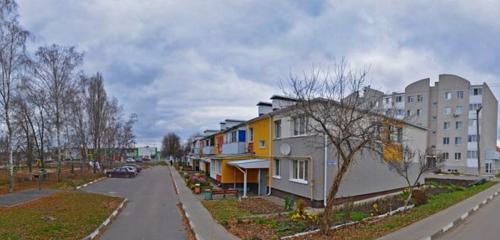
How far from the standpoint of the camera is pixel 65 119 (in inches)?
1521

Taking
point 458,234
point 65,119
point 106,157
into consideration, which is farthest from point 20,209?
point 106,157

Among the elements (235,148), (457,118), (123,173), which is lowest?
(123,173)

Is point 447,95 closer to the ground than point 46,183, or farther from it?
farther from it

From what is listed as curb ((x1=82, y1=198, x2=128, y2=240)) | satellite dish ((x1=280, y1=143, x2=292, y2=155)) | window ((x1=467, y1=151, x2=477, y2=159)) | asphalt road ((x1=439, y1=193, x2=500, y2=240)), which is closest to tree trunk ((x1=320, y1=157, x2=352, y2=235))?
asphalt road ((x1=439, y1=193, x2=500, y2=240))

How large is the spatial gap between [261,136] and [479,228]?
16.8 meters

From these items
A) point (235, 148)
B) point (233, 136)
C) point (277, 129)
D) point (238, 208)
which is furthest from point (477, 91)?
point (238, 208)

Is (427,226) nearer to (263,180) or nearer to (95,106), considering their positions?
(263,180)

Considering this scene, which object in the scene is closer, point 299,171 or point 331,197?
point 331,197

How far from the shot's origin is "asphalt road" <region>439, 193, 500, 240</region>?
10109 millimetres

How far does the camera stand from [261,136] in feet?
88.2

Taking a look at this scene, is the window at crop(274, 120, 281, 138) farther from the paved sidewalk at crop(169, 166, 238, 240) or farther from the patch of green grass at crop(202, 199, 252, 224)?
the paved sidewalk at crop(169, 166, 238, 240)

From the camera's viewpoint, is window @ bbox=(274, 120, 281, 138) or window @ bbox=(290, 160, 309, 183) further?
window @ bbox=(274, 120, 281, 138)

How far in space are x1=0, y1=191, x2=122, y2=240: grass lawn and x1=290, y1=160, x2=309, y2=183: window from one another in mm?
9766

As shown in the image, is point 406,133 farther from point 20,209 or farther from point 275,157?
point 20,209
